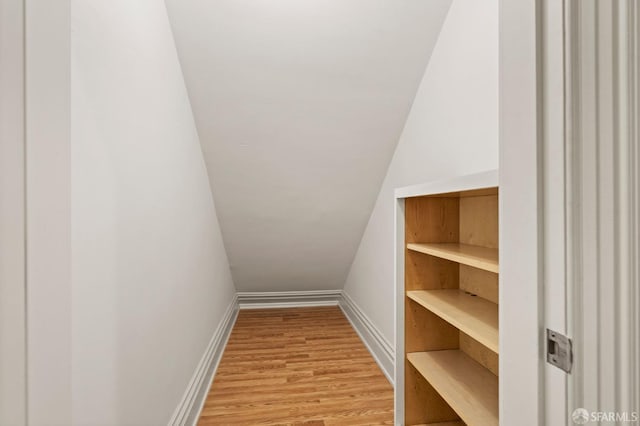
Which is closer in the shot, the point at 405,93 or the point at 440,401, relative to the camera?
the point at 440,401

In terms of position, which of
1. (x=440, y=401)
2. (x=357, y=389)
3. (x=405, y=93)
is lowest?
(x=357, y=389)

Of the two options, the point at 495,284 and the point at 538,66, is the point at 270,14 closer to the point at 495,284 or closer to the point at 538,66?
the point at 538,66

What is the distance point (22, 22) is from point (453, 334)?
163 centimetres

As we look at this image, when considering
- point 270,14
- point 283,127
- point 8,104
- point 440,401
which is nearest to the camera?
point 8,104

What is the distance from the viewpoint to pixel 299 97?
1781 mm

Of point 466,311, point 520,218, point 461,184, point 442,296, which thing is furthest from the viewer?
point 442,296

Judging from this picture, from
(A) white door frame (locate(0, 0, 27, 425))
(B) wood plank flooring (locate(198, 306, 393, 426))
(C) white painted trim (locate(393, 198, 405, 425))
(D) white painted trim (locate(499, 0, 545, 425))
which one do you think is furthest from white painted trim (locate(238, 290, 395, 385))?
(A) white door frame (locate(0, 0, 27, 425))

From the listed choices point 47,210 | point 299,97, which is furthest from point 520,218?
point 299,97

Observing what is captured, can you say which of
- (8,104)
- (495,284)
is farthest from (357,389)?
(8,104)

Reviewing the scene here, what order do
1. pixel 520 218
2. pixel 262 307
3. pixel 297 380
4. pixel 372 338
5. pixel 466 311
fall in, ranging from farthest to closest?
pixel 262 307 < pixel 372 338 < pixel 297 380 < pixel 466 311 < pixel 520 218

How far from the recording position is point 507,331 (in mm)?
597

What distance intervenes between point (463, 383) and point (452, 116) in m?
1.13

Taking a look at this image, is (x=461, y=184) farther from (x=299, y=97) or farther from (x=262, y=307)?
(x=262, y=307)

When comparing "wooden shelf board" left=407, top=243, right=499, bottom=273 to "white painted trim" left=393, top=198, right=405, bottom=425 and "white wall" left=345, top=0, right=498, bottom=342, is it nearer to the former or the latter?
"white painted trim" left=393, top=198, right=405, bottom=425
